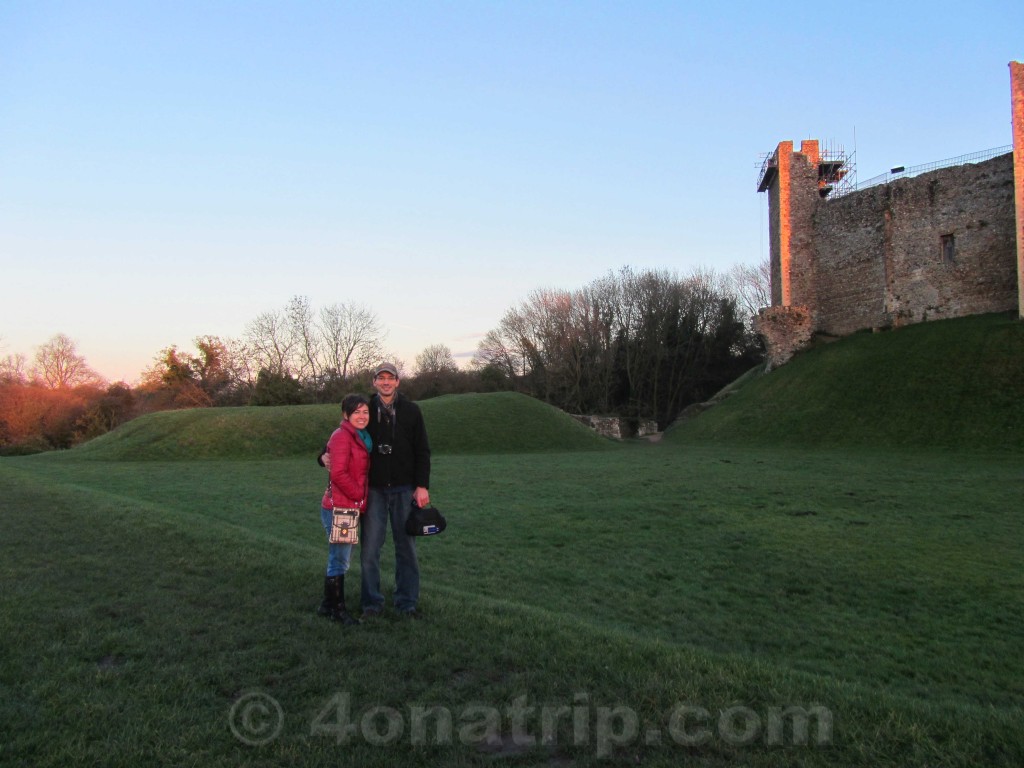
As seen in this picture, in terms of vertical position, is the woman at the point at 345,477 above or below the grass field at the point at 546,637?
above

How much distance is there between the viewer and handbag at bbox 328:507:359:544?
17.2 feet

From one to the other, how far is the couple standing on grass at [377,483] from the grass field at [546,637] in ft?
0.91

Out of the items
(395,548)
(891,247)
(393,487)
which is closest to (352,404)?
(393,487)

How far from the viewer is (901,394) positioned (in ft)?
90.4

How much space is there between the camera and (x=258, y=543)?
26.8 feet

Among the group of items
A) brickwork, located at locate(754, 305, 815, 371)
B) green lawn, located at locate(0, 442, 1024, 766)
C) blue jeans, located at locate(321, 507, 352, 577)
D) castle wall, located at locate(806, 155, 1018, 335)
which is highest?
castle wall, located at locate(806, 155, 1018, 335)

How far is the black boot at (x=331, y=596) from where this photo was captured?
5.18 meters

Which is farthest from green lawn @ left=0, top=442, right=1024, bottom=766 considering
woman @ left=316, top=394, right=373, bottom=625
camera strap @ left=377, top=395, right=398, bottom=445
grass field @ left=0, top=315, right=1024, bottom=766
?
camera strap @ left=377, top=395, right=398, bottom=445

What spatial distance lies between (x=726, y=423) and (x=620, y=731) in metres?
31.9

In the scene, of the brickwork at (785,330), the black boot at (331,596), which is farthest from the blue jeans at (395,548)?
the brickwork at (785,330)

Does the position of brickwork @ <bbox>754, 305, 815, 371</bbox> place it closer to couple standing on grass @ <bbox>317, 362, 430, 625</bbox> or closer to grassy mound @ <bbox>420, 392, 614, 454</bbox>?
grassy mound @ <bbox>420, 392, 614, 454</bbox>

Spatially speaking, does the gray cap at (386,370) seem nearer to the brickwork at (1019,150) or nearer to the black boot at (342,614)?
the black boot at (342,614)

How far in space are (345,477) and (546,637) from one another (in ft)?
6.66

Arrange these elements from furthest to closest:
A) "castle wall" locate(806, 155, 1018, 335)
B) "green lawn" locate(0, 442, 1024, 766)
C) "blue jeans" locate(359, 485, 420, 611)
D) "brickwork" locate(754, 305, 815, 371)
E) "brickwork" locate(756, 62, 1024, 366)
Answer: "brickwork" locate(754, 305, 815, 371), "castle wall" locate(806, 155, 1018, 335), "brickwork" locate(756, 62, 1024, 366), "blue jeans" locate(359, 485, 420, 611), "green lawn" locate(0, 442, 1024, 766)
